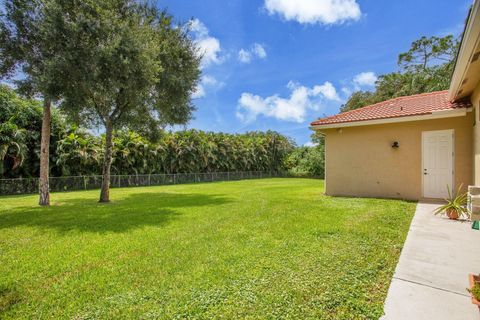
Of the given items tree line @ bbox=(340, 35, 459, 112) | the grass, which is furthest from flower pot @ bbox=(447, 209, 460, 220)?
tree line @ bbox=(340, 35, 459, 112)

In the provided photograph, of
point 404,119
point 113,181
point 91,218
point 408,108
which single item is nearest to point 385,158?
point 404,119

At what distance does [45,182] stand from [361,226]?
1067 cm

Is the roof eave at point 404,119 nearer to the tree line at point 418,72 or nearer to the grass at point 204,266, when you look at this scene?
the grass at point 204,266

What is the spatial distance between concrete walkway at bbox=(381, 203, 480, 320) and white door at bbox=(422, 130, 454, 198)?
408cm

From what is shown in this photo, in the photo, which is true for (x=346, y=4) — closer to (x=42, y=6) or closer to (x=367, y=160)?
(x=367, y=160)

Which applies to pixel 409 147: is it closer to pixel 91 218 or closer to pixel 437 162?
pixel 437 162

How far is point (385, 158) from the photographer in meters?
9.50

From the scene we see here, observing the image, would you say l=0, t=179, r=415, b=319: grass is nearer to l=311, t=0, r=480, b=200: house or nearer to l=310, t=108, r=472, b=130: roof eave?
l=311, t=0, r=480, b=200: house

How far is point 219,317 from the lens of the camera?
94.0 inches

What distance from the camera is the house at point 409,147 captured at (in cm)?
807

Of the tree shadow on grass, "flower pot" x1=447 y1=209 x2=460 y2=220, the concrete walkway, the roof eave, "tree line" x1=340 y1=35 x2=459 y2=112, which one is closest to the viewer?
the concrete walkway

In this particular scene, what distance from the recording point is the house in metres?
8.07

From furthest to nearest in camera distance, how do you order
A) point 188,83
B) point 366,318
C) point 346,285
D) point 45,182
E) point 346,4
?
point 346,4 → point 188,83 → point 45,182 → point 346,285 → point 366,318

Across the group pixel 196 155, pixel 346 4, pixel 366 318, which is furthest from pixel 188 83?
pixel 196 155
